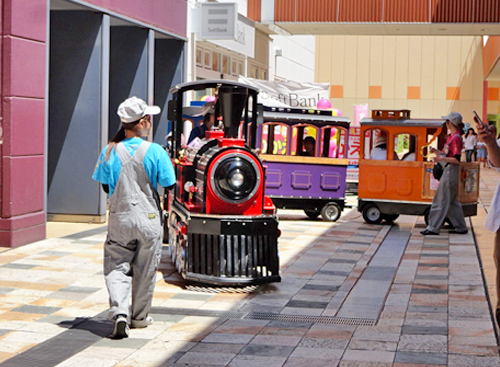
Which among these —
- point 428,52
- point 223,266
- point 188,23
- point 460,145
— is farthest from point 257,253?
point 428,52

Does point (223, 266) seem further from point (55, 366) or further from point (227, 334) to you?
point (55, 366)

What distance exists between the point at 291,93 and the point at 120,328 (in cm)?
1533

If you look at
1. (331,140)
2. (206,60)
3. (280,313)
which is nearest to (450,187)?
(331,140)

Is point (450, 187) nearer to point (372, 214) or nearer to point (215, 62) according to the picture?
point (372, 214)

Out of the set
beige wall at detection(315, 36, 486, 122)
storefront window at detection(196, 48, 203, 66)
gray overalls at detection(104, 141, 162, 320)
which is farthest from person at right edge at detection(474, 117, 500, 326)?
beige wall at detection(315, 36, 486, 122)

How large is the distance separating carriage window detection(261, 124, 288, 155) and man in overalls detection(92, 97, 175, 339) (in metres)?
8.45

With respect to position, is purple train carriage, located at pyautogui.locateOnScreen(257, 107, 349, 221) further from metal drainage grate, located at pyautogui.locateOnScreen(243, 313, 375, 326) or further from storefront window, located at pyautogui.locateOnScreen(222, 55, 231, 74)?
metal drainage grate, located at pyautogui.locateOnScreen(243, 313, 375, 326)

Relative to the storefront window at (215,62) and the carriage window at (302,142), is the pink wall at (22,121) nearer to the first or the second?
the carriage window at (302,142)

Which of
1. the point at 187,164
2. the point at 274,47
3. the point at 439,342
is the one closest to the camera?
the point at 439,342

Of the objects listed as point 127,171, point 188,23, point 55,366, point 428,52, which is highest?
point 428,52

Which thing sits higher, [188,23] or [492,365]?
[188,23]

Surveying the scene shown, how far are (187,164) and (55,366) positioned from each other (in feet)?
11.8

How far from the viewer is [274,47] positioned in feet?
87.5

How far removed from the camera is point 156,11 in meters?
15.2
